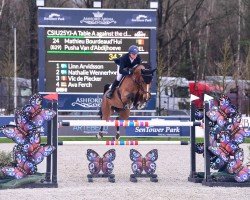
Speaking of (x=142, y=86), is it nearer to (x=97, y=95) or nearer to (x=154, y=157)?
(x=154, y=157)

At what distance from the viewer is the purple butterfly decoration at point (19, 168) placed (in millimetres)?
14469

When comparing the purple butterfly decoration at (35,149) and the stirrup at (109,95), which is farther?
the stirrup at (109,95)

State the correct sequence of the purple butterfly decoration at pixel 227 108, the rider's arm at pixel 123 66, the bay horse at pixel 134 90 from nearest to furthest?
the bay horse at pixel 134 90
the rider's arm at pixel 123 66
the purple butterfly decoration at pixel 227 108

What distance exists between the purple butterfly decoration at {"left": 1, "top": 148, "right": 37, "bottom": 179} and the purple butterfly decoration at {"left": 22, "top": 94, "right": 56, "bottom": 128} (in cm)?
64

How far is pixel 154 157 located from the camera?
1582 cm

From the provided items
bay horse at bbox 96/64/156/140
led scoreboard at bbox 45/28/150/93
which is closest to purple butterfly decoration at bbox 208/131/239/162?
bay horse at bbox 96/64/156/140


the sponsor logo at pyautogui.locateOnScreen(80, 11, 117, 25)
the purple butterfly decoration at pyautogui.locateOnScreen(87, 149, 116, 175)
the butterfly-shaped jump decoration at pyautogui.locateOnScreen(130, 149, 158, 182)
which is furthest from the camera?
the sponsor logo at pyautogui.locateOnScreen(80, 11, 117, 25)

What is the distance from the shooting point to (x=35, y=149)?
14.6 m

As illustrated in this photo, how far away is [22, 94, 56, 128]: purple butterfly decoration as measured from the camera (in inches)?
573

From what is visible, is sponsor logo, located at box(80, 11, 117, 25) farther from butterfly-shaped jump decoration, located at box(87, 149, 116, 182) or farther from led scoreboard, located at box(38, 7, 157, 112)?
butterfly-shaped jump decoration, located at box(87, 149, 116, 182)

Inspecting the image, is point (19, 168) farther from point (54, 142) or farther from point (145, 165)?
point (145, 165)

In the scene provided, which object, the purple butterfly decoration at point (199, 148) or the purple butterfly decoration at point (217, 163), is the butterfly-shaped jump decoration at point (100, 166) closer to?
the purple butterfly decoration at point (199, 148)

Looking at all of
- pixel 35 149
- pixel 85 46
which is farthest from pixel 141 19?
pixel 35 149

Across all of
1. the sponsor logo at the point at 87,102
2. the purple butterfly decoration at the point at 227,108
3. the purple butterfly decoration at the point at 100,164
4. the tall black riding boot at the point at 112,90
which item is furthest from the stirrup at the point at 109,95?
the sponsor logo at the point at 87,102
